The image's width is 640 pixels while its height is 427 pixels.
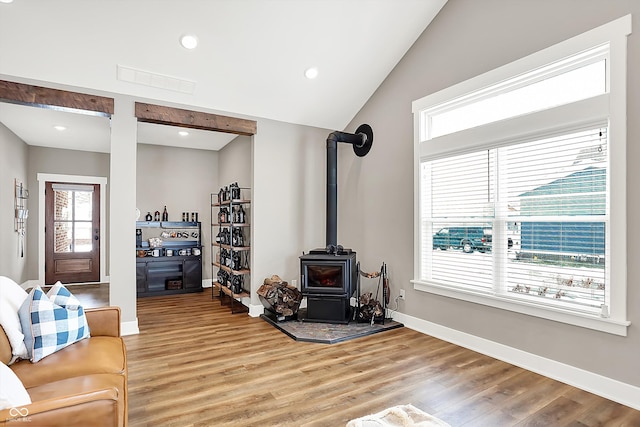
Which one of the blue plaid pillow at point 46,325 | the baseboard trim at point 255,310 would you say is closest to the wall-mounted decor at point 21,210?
the baseboard trim at point 255,310

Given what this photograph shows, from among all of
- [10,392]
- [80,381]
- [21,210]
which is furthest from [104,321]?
[21,210]

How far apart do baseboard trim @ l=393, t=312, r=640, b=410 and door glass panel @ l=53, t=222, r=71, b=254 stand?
714cm

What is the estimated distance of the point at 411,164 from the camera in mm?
4387

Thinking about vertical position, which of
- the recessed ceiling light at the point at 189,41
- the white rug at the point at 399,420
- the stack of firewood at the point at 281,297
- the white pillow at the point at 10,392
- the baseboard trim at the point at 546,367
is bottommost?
the baseboard trim at the point at 546,367

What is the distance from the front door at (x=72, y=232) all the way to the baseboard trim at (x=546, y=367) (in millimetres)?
6900

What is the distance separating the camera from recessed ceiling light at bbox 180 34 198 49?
12.1 ft

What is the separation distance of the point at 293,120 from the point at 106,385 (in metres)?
4.13

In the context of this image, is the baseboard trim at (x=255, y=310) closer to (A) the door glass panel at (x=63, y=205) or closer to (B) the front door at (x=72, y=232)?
(B) the front door at (x=72, y=232)

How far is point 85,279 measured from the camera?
7488 millimetres

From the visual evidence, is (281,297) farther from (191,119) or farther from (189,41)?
(189,41)

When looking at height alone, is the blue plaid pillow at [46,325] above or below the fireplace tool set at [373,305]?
above

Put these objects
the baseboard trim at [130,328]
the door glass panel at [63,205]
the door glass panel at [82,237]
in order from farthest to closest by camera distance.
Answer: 1. the door glass panel at [82,237]
2. the door glass panel at [63,205]
3. the baseboard trim at [130,328]

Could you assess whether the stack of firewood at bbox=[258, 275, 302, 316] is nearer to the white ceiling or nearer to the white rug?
the white ceiling

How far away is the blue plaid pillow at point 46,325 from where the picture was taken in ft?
6.86
